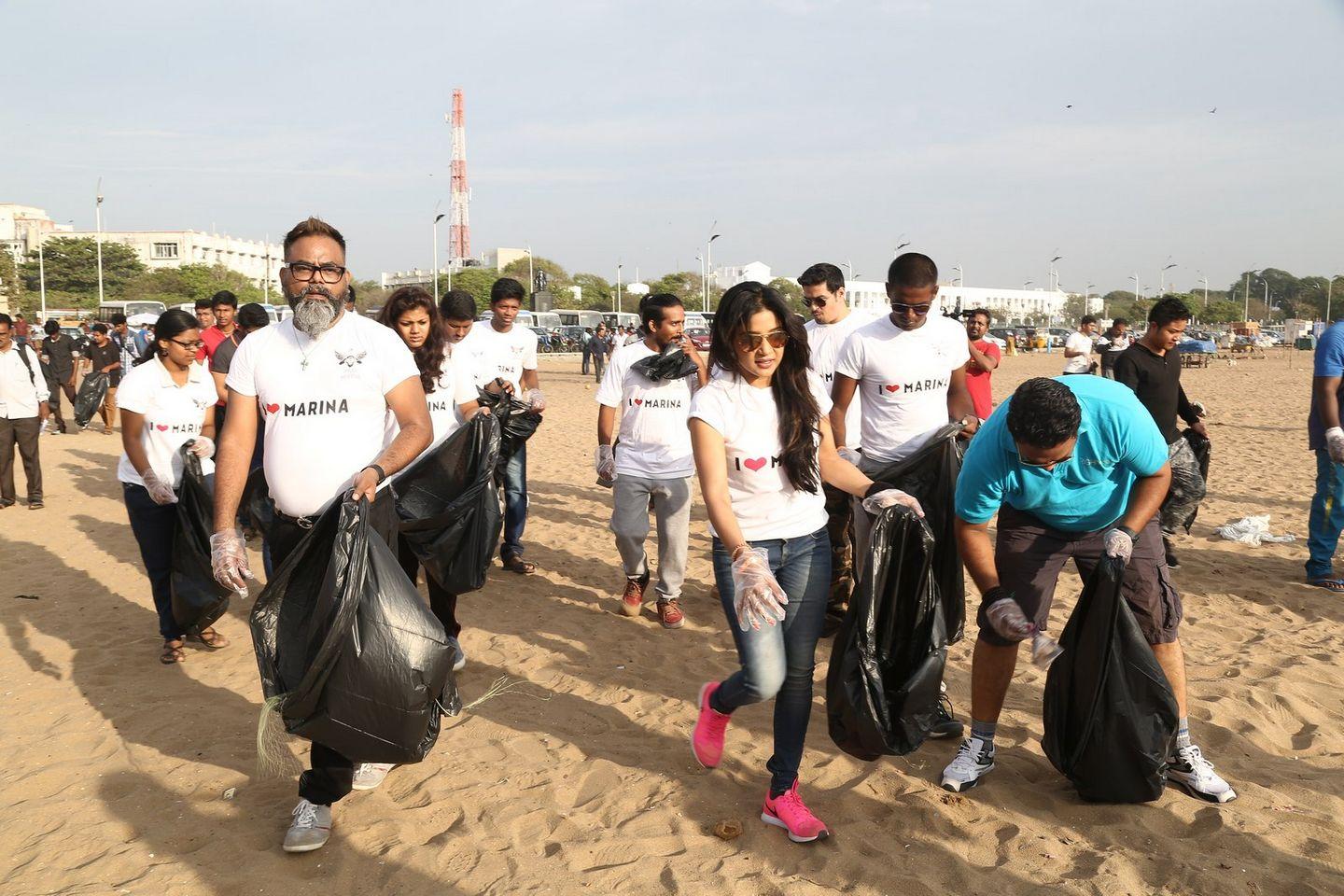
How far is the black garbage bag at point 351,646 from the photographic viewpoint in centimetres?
298

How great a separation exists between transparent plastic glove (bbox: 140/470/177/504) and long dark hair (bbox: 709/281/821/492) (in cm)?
334

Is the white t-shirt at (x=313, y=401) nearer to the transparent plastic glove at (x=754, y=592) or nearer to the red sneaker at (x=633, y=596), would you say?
the transparent plastic glove at (x=754, y=592)

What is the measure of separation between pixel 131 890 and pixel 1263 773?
13.4ft

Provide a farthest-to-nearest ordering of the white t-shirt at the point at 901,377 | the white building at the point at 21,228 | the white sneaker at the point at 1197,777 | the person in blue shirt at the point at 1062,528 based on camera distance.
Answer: the white building at the point at 21,228
the white t-shirt at the point at 901,377
the white sneaker at the point at 1197,777
the person in blue shirt at the point at 1062,528

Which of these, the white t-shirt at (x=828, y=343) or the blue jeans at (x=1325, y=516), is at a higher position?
the white t-shirt at (x=828, y=343)

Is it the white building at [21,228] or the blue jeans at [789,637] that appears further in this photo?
the white building at [21,228]

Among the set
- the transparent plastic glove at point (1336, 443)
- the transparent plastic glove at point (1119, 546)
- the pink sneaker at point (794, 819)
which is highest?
the transparent plastic glove at point (1336, 443)

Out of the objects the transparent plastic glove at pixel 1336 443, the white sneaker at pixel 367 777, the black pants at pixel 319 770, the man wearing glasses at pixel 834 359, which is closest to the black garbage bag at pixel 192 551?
the white sneaker at pixel 367 777

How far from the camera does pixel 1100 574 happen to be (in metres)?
3.25

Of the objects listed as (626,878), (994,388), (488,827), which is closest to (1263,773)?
(626,878)

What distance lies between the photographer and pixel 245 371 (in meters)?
3.32

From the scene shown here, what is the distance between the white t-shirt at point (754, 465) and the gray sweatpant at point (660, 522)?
236cm

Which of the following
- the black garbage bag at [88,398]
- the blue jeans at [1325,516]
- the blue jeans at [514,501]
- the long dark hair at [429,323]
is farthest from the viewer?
the black garbage bag at [88,398]

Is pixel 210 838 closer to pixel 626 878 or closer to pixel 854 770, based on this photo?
pixel 626 878
